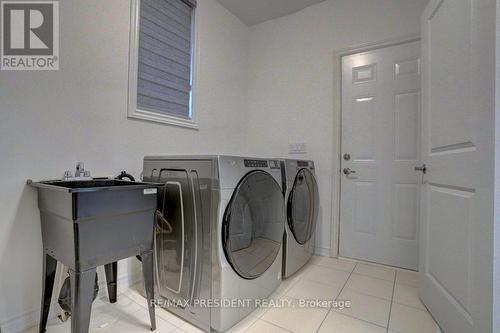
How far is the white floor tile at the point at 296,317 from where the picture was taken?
131 cm

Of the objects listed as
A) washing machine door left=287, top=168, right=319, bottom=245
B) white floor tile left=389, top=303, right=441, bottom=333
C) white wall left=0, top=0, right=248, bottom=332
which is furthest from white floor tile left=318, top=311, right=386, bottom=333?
white wall left=0, top=0, right=248, bottom=332

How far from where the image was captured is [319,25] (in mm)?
2457

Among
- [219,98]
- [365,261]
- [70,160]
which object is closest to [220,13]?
[219,98]

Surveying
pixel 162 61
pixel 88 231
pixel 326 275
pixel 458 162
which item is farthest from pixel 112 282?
pixel 458 162

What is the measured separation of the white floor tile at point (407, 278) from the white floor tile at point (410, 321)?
381mm

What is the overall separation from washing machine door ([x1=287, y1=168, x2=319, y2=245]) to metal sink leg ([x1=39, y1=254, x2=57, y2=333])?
1448mm

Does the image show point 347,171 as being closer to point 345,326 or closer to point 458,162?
point 458,162

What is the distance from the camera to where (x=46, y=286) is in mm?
1213

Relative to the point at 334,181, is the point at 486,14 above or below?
above

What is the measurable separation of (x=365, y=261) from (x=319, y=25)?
7.82 feet

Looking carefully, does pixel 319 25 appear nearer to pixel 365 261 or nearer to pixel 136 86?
pixel 136 86

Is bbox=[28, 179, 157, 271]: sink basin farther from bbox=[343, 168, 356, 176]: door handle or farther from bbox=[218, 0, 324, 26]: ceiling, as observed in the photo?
bbox=[218, 0, 324, 26]: ceiling

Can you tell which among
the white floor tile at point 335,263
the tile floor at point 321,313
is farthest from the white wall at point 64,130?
the white floor tile at point 335,263

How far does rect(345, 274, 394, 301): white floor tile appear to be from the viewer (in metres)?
1.68
